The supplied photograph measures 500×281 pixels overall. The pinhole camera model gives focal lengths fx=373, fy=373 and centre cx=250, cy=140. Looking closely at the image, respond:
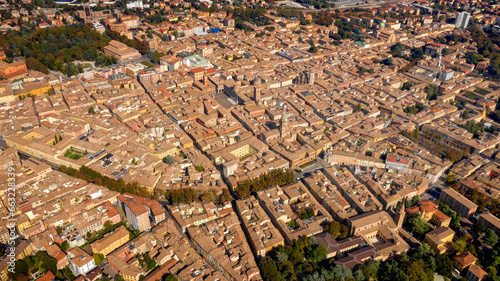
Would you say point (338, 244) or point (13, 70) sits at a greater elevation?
point (13, 70)

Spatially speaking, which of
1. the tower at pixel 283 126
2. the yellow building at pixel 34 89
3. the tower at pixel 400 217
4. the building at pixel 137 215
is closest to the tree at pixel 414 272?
the tower at pixel 400 217

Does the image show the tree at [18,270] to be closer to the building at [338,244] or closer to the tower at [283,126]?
the building at [338,244]

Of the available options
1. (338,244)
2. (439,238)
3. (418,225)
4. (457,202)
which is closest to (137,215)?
(338,244)

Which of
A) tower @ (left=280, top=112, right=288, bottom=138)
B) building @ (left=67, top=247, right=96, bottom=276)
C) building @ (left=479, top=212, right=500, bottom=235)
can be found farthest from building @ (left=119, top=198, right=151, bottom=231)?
building @ (left=479, top=212, right=500, bottom=235)

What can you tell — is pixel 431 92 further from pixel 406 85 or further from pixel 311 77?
pixel 311 77

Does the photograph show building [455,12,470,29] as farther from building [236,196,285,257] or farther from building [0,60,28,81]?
building [0,60,28,81]

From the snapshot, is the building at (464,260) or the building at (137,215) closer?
the building at (464,260)

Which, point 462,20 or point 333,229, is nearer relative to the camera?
point 333,229
